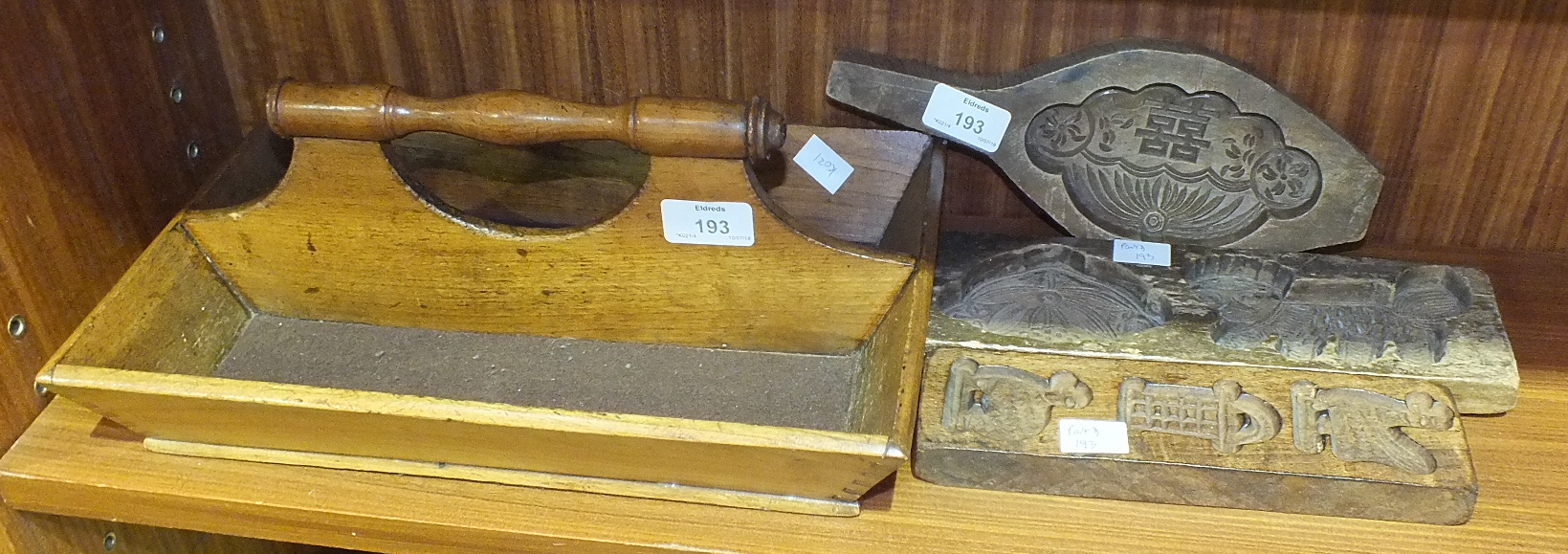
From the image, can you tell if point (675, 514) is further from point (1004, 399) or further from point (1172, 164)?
point (1172, 164)

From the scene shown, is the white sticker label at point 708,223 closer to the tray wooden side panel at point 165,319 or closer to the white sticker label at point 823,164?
the white sticker label at point 823,164

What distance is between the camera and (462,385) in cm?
84

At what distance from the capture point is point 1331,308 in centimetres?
83

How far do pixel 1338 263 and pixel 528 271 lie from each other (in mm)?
594

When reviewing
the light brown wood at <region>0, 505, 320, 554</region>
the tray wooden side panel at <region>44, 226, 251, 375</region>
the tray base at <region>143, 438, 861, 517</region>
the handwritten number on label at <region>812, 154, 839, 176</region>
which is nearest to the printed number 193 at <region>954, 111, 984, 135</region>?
the handwritten number on label at <region>812, 154, 839, 176</region>

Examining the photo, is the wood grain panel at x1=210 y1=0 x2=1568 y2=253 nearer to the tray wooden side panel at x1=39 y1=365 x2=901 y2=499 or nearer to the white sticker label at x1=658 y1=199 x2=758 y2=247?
the white sticker label at x1=658 y1=199 x2=758 y2=247

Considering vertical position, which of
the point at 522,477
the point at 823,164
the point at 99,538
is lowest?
the point at 99,538

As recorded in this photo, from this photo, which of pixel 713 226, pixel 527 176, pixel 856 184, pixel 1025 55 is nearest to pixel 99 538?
pixel 527 176

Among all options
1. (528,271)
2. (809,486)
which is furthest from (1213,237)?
(528,271)

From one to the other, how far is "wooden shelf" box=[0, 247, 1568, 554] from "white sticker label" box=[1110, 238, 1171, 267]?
214 mm

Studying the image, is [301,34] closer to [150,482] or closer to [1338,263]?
[150,482]

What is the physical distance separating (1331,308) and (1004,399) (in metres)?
0.27

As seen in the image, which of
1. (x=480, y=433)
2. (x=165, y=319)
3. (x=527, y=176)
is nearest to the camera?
(x=480, y=433)

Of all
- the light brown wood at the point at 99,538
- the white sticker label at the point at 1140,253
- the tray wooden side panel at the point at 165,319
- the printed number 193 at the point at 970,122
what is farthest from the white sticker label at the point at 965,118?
the light brown wood at the point at 99,538
